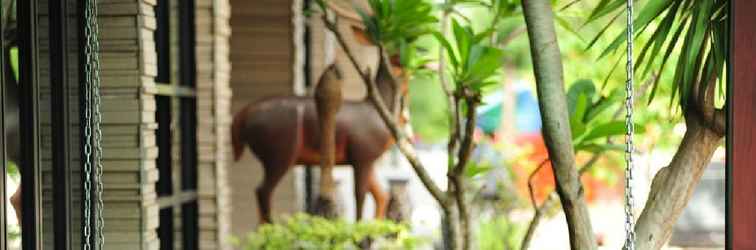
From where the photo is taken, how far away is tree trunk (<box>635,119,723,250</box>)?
8.63 ft

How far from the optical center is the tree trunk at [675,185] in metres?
2.63

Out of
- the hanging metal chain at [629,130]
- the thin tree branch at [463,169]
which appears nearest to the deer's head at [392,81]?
the thin tree branch at [463,169]

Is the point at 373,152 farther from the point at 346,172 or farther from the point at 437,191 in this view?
the point at 346,172

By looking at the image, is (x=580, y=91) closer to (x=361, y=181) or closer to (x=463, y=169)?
(x=463, y=169)

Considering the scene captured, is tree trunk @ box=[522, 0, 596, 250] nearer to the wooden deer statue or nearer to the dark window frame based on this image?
the dark window frame

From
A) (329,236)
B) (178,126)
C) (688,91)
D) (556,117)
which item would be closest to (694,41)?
(688,91)

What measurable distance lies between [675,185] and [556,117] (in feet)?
1.23

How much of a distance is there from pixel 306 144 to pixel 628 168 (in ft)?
9.66

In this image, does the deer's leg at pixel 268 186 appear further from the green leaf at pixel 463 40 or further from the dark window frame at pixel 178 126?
the green leaf at pixel 463 40

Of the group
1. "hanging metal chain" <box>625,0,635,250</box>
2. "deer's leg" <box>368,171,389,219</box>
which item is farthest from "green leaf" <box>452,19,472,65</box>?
"deer's leg" <box>368,171,389,219</box>

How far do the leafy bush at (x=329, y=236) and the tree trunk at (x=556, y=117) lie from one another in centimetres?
171

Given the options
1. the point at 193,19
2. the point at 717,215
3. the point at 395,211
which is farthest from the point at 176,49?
the point at 717,215

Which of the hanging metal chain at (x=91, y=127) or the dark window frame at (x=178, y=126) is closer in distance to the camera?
the hanging metal chain at (x=91, y=127)

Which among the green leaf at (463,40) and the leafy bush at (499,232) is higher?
the green leaf at (463,40)
